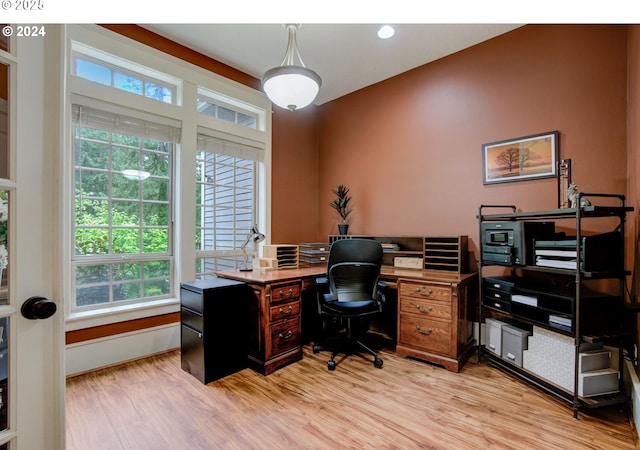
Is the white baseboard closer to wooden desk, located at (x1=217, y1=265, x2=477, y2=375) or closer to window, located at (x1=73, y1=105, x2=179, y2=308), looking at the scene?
window, located at (x1=73, y1=105, x2=179, y2=308)

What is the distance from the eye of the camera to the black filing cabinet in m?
2.34

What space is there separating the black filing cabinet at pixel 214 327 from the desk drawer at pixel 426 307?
4.61ft

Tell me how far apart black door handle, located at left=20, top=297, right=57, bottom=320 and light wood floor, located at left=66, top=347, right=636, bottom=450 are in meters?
1.21

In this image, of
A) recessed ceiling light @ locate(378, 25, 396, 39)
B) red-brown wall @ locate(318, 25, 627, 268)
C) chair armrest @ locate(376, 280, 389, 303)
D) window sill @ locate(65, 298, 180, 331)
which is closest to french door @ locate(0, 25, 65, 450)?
window sill @ locate(65, 298, 180, 331)

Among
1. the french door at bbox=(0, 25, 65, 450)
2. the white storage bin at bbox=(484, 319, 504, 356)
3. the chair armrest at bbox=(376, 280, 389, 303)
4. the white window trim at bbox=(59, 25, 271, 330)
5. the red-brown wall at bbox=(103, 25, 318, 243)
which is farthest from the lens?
the red-brown wall at bbox=(103, 25, 318, 243)

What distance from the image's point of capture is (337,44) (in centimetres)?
296

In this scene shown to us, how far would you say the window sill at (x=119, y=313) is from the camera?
2.44 m

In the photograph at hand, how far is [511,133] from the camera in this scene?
9.15 feet

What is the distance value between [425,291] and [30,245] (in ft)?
8.38

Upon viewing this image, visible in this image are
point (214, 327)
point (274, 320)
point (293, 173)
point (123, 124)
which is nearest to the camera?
point (214, 327)

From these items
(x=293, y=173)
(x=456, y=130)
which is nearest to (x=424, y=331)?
(x=456, y=130)

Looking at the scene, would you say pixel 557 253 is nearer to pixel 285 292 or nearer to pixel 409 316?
pixel 409 316

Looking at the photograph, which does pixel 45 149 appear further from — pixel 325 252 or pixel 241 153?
pixel 325 252

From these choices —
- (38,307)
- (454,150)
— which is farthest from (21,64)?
(454,150)
